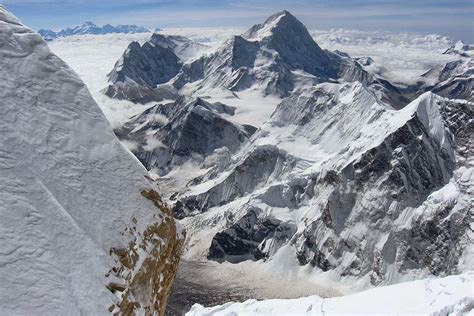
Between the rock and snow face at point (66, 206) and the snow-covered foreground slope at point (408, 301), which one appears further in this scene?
the snow-covered foreground slope at point (408, 301)

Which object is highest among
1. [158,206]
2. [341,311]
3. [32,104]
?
[32,104]

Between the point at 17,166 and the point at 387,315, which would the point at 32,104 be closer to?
the point at 17,166

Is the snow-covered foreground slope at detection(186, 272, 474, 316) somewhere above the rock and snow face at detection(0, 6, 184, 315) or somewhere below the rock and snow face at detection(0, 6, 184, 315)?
below

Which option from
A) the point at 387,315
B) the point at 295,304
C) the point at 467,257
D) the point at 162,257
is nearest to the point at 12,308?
the point at 162,257

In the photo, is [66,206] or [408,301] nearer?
[66,206]

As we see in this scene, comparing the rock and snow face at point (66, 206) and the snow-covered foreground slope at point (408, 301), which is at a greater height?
the rock and snow face at point (66, 206)
